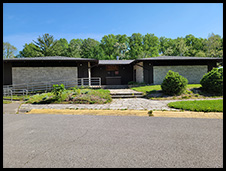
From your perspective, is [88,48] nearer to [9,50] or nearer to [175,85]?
[9,50]

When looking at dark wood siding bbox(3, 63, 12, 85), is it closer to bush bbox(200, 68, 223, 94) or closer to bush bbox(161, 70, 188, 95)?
bush bbox(161, 70, 188, 95)

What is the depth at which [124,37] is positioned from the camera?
4509cm

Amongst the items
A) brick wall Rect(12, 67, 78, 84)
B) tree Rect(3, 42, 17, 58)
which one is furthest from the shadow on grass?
tree Rect(3, 42, 17, 58)

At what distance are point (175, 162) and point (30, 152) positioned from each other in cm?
261

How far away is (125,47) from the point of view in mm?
40000

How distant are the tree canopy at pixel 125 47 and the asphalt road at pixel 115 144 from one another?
30211mm

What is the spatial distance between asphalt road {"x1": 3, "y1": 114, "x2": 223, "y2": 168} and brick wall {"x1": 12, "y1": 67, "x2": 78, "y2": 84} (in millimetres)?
10566

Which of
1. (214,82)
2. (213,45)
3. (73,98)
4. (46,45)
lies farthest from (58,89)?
(213,45)

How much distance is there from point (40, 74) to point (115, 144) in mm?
13661

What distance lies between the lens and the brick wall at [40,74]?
44.9 ft

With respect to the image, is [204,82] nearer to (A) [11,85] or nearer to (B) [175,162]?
(B) [175,162]

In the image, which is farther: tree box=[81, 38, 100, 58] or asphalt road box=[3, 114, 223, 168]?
tree box=[81, 38, 100, 58]

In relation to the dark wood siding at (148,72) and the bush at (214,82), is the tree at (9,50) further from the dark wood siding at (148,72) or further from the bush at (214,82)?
the bush at (214,82)

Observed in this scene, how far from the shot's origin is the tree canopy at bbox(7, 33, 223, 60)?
31766 mm
